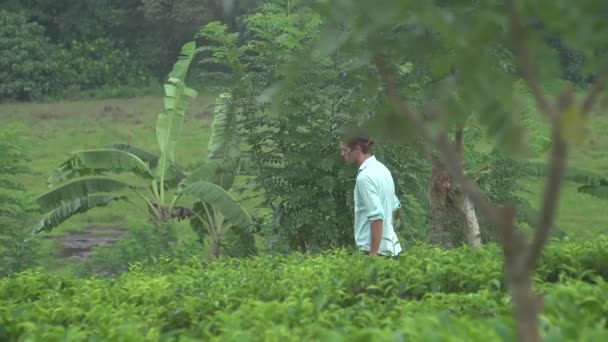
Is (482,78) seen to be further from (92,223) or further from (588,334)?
(92,223)

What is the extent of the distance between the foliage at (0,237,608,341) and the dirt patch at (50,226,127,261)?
10.9m

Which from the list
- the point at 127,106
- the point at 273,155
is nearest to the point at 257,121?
the point at 273,155

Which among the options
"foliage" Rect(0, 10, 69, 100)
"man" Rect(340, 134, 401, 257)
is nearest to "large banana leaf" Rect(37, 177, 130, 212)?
"man" Rect(340, 134, 401, 257)

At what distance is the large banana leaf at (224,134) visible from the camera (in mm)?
11102

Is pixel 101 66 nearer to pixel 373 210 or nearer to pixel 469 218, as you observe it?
pixel 469 218

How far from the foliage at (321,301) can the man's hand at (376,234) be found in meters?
0.54

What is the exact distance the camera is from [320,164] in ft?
32.9

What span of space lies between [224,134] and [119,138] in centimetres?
1501

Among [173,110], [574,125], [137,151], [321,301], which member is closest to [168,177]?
[137,151]

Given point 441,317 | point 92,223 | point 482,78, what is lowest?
point 92,223

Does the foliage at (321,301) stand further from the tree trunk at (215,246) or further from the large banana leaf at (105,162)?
the large banana leaf at (105,162)

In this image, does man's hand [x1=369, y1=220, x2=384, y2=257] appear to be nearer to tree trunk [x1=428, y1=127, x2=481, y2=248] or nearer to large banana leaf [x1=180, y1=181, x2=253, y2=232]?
tree trunk [x1=428, y1=127, x2=481, y2=248]

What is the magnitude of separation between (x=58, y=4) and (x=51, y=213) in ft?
82.8

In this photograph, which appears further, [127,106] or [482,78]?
[127,106]
